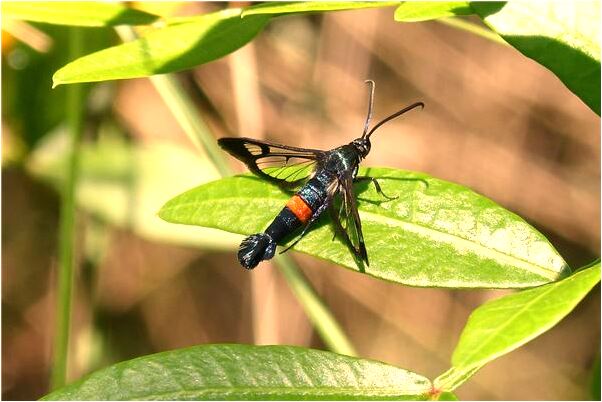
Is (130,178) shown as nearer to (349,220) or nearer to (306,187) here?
(306,187)

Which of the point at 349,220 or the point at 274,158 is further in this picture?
the point at 274,158

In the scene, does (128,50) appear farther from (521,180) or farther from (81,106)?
(521,180)

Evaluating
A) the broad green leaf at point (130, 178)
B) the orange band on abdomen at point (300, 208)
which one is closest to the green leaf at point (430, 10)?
the orange band on abdomen at point (300, 208)

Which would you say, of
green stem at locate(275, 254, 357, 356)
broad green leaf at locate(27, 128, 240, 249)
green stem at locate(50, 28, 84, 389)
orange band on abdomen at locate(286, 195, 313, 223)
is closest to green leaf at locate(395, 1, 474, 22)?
orange band on abdomen at locate(286, 195, 313, 223)

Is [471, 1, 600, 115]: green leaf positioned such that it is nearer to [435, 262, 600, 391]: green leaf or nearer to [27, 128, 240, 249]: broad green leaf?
[435, 262, 600, 391]: green leaf

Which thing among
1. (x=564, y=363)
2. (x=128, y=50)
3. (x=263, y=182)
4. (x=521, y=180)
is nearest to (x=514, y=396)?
(x=564, y=363)

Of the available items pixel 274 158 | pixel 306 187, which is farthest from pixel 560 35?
pixel 274 158
